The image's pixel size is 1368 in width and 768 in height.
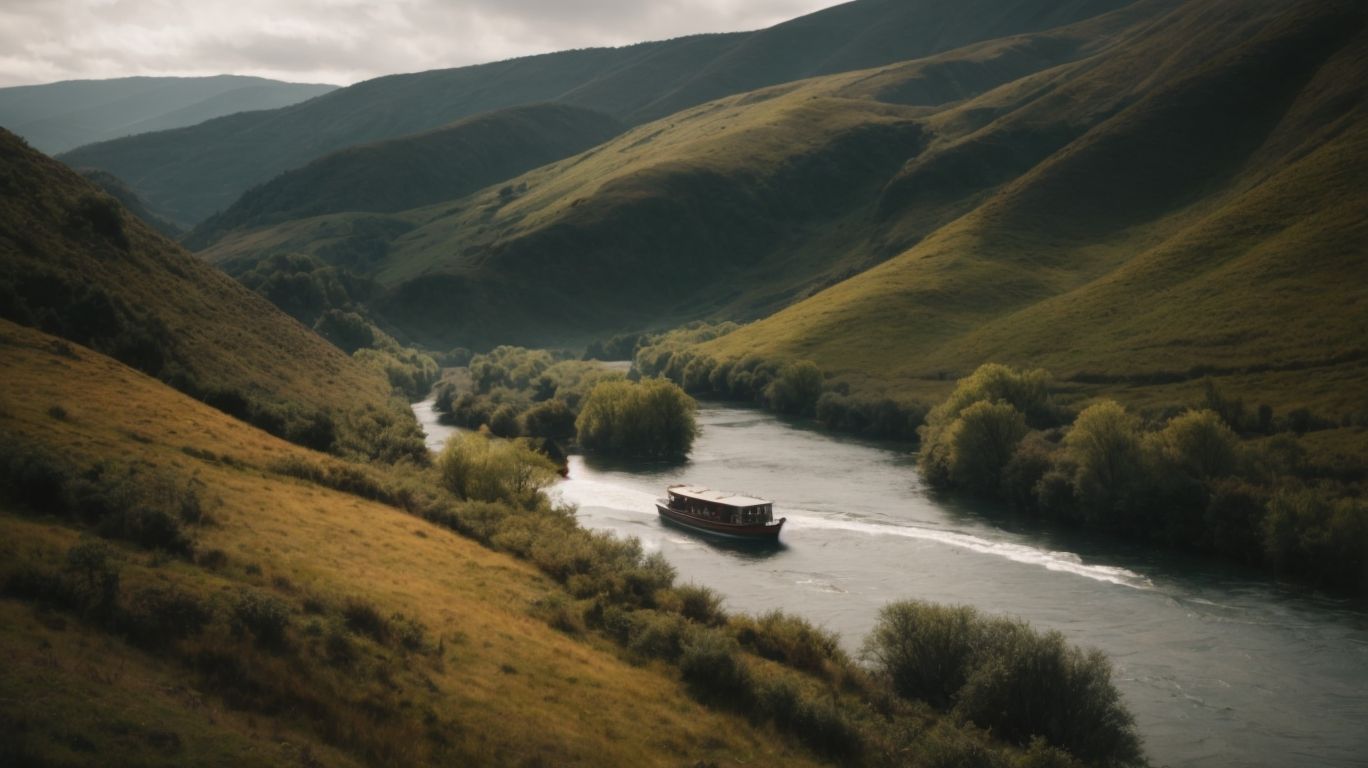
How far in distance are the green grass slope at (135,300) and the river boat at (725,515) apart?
32551mm

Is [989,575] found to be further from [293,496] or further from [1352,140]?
[1352,140]

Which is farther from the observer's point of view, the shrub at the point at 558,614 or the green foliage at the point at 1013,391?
the green foliage at the point at 1013,391

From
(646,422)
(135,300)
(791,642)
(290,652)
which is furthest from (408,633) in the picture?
(646,422)

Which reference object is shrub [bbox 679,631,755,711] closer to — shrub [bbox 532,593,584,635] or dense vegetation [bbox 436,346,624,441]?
shrub [bbox 532,593,584,635]

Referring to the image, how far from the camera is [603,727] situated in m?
35.4

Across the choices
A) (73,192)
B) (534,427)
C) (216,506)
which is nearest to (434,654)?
(216,506)

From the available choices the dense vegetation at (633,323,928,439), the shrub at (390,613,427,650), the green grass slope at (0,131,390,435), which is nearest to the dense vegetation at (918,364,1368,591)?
the dense vegetation at (633,323,928,439)

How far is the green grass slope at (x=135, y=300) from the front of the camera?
7312 centimetres

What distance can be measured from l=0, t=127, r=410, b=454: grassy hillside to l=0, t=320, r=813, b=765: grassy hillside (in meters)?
18.1

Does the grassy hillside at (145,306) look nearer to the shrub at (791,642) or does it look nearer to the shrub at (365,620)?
the shrub at (791,642)

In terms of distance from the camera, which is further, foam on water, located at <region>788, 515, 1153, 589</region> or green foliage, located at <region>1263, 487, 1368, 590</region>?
foam on water, located at <region>788, 515, 1153, 589</region>

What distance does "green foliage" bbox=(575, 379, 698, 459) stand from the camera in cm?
12825

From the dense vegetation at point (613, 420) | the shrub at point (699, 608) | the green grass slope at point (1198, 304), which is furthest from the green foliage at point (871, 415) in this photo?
the shrub at point (699, 608)

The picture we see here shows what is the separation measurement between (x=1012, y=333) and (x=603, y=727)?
445ft
